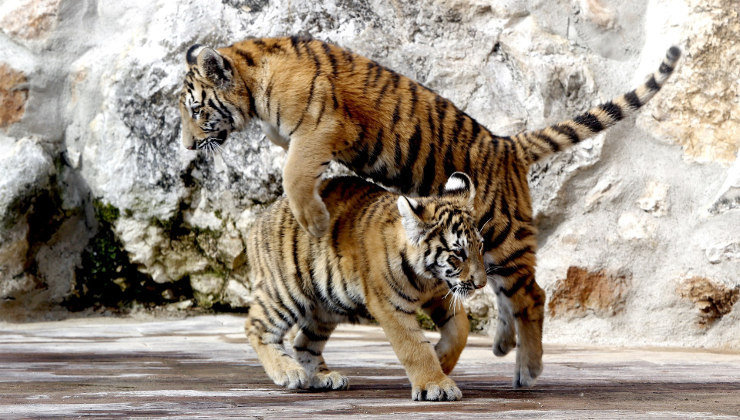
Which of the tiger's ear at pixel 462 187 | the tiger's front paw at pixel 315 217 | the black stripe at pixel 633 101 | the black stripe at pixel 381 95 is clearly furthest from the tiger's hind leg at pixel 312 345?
the black stripe at pixel 633 101

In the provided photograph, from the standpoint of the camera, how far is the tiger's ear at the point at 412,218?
376cm

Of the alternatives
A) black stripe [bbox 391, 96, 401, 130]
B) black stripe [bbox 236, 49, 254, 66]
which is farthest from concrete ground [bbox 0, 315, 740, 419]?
black stripe [bbox 236, 49, 254, 66]

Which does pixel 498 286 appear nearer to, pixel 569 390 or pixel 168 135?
pixel 569 390

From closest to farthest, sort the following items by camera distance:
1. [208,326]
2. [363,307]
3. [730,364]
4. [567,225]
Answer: [363,307] → [730,364] → [567,225] → [208,326]

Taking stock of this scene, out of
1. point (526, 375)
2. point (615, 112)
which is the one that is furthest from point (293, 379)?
point (615, 112)

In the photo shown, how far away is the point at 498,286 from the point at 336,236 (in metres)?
0.81

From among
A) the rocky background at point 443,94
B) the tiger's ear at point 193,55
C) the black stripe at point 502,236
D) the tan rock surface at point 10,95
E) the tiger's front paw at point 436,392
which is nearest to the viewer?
the tiger's front paw at point 436,392

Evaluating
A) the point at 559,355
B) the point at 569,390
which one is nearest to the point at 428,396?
the point at 569,390

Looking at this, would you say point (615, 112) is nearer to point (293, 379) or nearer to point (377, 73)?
point (377, 73)

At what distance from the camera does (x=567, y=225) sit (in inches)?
240

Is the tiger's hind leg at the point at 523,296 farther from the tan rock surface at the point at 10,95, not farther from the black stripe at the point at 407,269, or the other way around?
the tan rock surface at the point at 10,95

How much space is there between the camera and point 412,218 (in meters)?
3.79

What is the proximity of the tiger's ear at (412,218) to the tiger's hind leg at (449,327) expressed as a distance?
1.39 feet

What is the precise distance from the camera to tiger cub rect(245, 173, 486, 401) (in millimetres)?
3805
